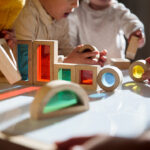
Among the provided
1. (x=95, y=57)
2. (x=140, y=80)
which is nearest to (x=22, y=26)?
(x=95, y=57)

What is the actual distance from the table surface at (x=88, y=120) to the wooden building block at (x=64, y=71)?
0.12 metres

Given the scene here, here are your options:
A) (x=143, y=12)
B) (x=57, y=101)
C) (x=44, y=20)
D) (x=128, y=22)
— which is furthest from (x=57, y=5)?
(x=143, y=12)

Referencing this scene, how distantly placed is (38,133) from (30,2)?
0.72 meters

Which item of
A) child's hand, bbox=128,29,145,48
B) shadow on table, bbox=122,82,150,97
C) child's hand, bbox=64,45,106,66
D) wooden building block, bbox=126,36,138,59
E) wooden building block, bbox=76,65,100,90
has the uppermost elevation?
child's hand, bbox=128,29,145,48

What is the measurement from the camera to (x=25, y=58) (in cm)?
82

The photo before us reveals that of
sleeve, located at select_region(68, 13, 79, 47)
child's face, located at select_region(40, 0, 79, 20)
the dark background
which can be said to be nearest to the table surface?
child's face, located at select_region(40, 0, 79, 20)

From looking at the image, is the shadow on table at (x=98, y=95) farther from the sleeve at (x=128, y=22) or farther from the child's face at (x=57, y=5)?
the sleeve at (x=128, y=22)

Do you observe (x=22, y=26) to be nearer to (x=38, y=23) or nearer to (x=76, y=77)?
(x=38, y=23)

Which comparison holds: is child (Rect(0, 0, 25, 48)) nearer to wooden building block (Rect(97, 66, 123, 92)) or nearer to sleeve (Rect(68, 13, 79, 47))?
wooden building block (Rect(97, 66, 123, 92))

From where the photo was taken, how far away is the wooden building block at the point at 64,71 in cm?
75

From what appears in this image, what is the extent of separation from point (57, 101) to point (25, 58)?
1.13 ft

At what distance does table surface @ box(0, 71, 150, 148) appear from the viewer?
1.39ft

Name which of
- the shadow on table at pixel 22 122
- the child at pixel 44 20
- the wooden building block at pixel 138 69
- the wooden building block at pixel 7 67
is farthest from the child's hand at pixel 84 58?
the shadow on table at pixel 22 122

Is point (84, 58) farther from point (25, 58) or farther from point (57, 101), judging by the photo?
point (57, 101)
